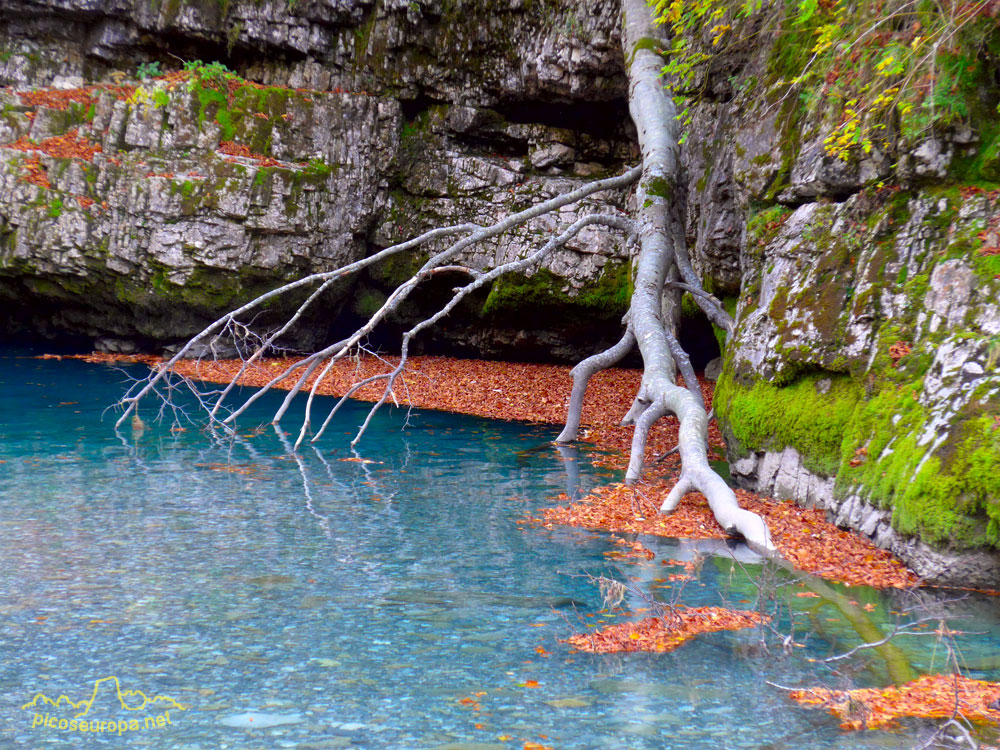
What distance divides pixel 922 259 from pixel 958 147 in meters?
1.04

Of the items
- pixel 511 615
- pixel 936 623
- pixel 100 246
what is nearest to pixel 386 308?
pixel 511 615

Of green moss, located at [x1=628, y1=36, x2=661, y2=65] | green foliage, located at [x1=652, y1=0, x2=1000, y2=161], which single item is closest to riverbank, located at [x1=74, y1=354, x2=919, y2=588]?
green foliage, located at [x1=652, y1=0, x2=1000, y2=161]

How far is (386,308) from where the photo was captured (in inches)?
421

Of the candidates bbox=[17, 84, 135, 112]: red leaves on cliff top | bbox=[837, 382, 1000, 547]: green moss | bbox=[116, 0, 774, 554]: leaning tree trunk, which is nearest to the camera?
bbox=[837, 382, 1000, 547]: green moss

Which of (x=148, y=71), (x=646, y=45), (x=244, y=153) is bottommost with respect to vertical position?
(x=244, y=153)

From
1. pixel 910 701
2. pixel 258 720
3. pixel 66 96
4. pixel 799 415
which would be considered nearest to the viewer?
pixel 258 720

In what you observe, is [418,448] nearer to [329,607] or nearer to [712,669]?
[329,607]

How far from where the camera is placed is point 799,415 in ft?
26.0

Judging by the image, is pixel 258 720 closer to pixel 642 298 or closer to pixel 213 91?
pixel 642 298

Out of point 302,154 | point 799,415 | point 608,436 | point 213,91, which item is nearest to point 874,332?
point 799,415

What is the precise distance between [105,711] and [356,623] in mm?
1631

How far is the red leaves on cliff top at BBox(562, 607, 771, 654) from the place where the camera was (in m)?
4.96

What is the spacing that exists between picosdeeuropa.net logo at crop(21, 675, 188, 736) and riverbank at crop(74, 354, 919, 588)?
165 inches

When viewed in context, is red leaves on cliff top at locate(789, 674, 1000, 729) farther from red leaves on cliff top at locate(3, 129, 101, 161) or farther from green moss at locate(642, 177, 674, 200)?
red leaves on cliff top at locate(3, 129, 101, 161)
